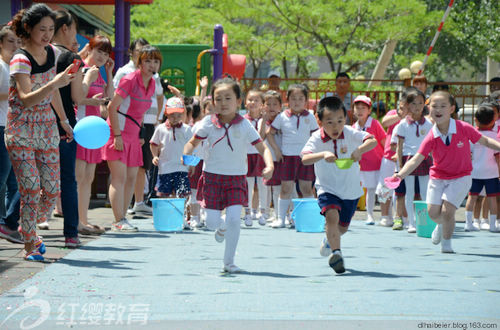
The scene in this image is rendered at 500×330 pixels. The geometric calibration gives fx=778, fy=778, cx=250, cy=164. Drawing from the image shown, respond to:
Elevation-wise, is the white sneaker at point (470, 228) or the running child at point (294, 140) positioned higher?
the running child at point (294, 140)

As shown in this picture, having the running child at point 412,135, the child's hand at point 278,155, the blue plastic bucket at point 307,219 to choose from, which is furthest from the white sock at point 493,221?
the child's hand at point 278,155

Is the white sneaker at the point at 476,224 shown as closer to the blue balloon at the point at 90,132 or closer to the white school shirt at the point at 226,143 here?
the white school shirt at the point at 226,143

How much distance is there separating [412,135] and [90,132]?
4.62 meters

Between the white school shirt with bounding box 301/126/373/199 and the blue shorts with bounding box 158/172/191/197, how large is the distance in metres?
3.58

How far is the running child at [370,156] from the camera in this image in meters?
11.1

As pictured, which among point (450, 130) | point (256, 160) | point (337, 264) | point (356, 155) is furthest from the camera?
point (256, 160)

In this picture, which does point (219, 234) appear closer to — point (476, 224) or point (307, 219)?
point (307, 219)

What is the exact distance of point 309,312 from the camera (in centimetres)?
491

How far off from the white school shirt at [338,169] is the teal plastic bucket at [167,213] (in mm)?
2772

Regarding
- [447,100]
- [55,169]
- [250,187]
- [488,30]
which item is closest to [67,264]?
[55,169]

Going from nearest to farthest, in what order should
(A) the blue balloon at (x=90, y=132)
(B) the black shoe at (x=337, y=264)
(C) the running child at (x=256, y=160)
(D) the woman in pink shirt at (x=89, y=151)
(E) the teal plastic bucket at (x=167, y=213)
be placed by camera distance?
(B) the black shoe at (x=337, y=264) → (A) the blue balloon at (x=90, y=132) → (D) the woman in pink shirt at (x=89, y=151) → (E) the teal plastic bucket at (x=167, y=213) → (C) the running child at (x=256, y=160)

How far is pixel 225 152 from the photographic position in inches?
269

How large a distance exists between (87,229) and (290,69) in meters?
39.5

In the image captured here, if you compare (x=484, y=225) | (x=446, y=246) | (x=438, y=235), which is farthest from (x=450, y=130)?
(x=484, y=225)
